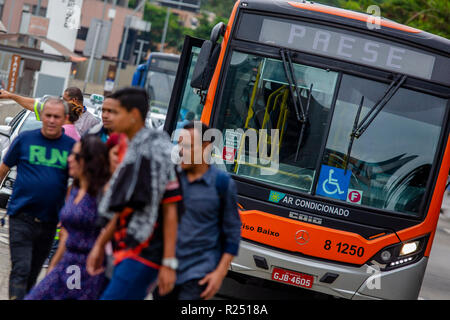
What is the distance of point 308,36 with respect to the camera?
8.29m

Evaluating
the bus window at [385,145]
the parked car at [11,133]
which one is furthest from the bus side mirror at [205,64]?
the parked car at [11,133]

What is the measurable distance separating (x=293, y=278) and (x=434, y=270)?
7726 mm

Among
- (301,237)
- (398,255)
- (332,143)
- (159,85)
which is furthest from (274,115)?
(159,85)

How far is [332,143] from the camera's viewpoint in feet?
26.5

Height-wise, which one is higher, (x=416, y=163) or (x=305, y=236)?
(x=416, y=163)

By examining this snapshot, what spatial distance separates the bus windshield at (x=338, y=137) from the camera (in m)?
8.06

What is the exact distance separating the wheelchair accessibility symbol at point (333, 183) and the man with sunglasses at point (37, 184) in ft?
10.0

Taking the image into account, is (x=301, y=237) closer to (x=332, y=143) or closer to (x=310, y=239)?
(x=310, y=239)

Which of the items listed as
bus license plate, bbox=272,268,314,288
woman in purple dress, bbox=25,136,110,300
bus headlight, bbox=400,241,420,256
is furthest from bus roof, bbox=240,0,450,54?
woman in purple dress, bbox=25,136,110,300

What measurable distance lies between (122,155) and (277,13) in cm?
437

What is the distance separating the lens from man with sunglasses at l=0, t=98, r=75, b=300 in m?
5.77

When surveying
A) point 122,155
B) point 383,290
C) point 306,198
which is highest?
point 122,155
